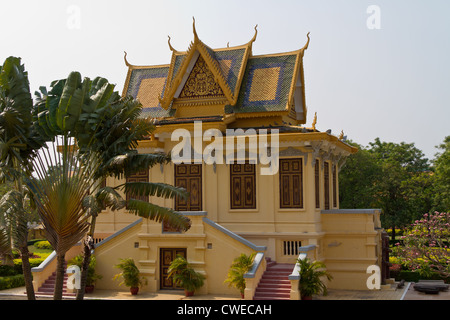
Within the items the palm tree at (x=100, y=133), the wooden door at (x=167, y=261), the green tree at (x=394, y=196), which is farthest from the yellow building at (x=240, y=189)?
the green tree at (x=394, y=196)

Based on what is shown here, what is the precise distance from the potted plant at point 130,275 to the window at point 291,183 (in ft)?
19.4

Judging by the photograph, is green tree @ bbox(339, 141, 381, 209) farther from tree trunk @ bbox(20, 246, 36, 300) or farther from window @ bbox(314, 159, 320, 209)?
tree trunk @ bbox(20, 246, 36, 300)

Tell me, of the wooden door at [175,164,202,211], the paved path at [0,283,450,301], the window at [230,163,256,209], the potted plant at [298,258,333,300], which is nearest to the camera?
the potted plant at [298,258,333,300]

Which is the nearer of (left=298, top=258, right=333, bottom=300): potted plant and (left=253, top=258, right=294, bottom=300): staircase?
(left=298, top=258, right=333, bottom=300): potted plant

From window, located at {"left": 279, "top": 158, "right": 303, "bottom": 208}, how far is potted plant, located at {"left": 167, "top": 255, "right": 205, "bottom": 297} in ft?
14.5

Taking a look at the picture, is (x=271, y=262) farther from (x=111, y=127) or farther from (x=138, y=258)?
(x=111, y=127)

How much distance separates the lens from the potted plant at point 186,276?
66.9ft

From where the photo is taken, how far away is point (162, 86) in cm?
2814

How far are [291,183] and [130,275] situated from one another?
22.4 ft

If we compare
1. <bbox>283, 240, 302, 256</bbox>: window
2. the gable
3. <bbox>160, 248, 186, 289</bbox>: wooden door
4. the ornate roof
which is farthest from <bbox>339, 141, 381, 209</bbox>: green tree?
<bbox>160, 248, 186, 289</bbox>: wooden door

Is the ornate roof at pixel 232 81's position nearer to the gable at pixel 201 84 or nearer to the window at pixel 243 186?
the gable at pixel 201 84

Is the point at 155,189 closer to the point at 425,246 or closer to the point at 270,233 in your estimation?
the point at 270,233

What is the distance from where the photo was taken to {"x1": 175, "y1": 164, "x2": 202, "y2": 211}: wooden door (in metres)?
23.8

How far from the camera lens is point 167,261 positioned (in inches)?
857
